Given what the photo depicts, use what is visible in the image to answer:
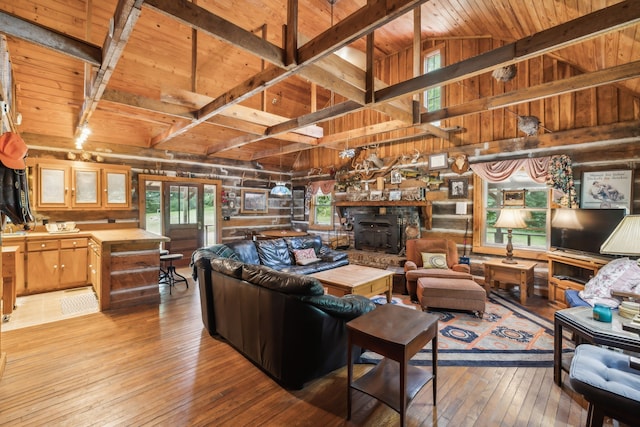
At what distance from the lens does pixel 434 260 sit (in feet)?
16.5

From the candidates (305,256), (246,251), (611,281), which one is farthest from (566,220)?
(246,251)

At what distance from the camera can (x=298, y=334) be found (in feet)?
7.55

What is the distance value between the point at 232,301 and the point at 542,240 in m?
5.35

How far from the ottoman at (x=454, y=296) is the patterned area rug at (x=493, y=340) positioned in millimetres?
163

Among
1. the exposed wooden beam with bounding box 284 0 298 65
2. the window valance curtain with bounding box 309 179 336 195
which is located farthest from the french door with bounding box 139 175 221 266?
the exposed wooden beam with bounding box 284 0 298 65

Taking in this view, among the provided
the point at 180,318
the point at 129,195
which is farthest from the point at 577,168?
the point at 129,195

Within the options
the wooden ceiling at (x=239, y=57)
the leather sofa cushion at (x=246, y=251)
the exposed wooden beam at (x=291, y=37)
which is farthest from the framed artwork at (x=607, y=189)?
the leather sofa cushion at (x=246, y=251)

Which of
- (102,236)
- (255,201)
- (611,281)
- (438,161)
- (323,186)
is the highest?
(438,161)

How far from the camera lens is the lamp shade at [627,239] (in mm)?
1959

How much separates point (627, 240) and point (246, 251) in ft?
14.8

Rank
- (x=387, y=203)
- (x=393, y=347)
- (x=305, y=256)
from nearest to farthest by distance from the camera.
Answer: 1. (x=393, y=347)
2. (x=305, y=256)
3. (x=387, y=203)

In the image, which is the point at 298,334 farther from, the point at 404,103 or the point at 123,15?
the point at 404,103

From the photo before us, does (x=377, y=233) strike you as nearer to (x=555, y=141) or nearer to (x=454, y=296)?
(x=454, y=296)

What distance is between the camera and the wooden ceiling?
2.29 m
